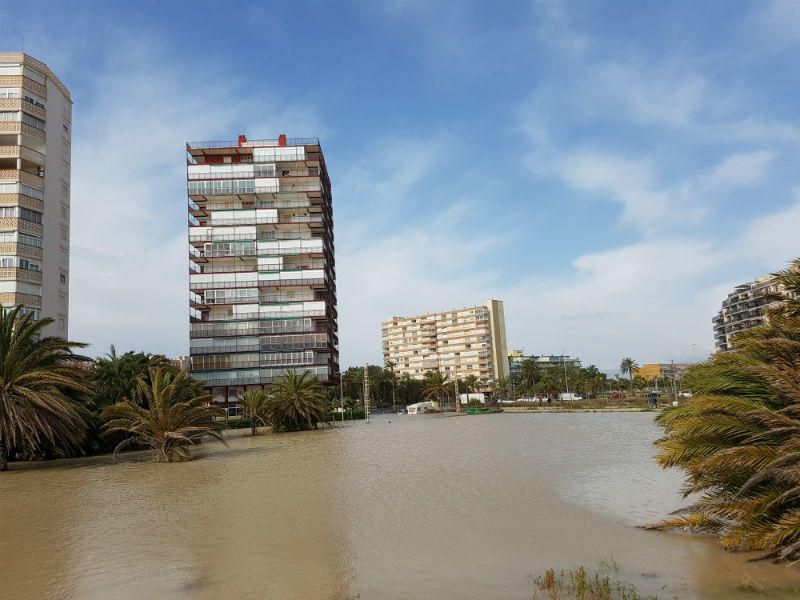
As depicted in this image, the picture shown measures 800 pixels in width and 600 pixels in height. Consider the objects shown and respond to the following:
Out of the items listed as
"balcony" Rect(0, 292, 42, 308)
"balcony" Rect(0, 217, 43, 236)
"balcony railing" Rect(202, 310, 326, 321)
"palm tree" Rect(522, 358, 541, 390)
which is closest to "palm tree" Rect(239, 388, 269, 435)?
"balcony" Rect(0, 292, 42, 308)

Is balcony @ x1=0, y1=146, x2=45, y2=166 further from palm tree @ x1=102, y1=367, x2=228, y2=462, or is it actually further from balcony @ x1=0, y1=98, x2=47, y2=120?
palm tree @ x1=102, y1=367, x2=228, y2=462

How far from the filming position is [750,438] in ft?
30.1

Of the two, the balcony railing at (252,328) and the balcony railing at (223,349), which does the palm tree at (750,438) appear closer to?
the balcony railing at (252,328)

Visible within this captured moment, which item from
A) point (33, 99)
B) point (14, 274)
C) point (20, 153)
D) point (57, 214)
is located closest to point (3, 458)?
point (14, 274)

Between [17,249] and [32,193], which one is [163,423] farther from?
[32,193]

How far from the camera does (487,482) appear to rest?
58.7ft

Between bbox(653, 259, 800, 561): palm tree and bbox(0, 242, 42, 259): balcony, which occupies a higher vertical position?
bbox(0, 242, 42, 259): balcony

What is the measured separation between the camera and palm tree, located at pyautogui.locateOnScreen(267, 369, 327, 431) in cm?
5481

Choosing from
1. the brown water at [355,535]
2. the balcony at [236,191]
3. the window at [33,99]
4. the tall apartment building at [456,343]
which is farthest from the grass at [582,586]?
the tall apartment building at [456,343]

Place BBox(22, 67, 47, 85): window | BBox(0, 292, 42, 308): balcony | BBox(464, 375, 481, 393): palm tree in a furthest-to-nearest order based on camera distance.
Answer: BBox(464, 375, 481, 393): palm tree < BBox(22, 67, 47, 85): window < BBox(0, 292, 42, 308): balcony

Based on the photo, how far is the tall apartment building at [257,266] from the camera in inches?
3233

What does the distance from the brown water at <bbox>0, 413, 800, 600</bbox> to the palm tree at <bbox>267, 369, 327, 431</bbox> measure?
31884mm

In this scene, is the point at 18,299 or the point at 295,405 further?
the point at 295,405

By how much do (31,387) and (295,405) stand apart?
30105 mm
